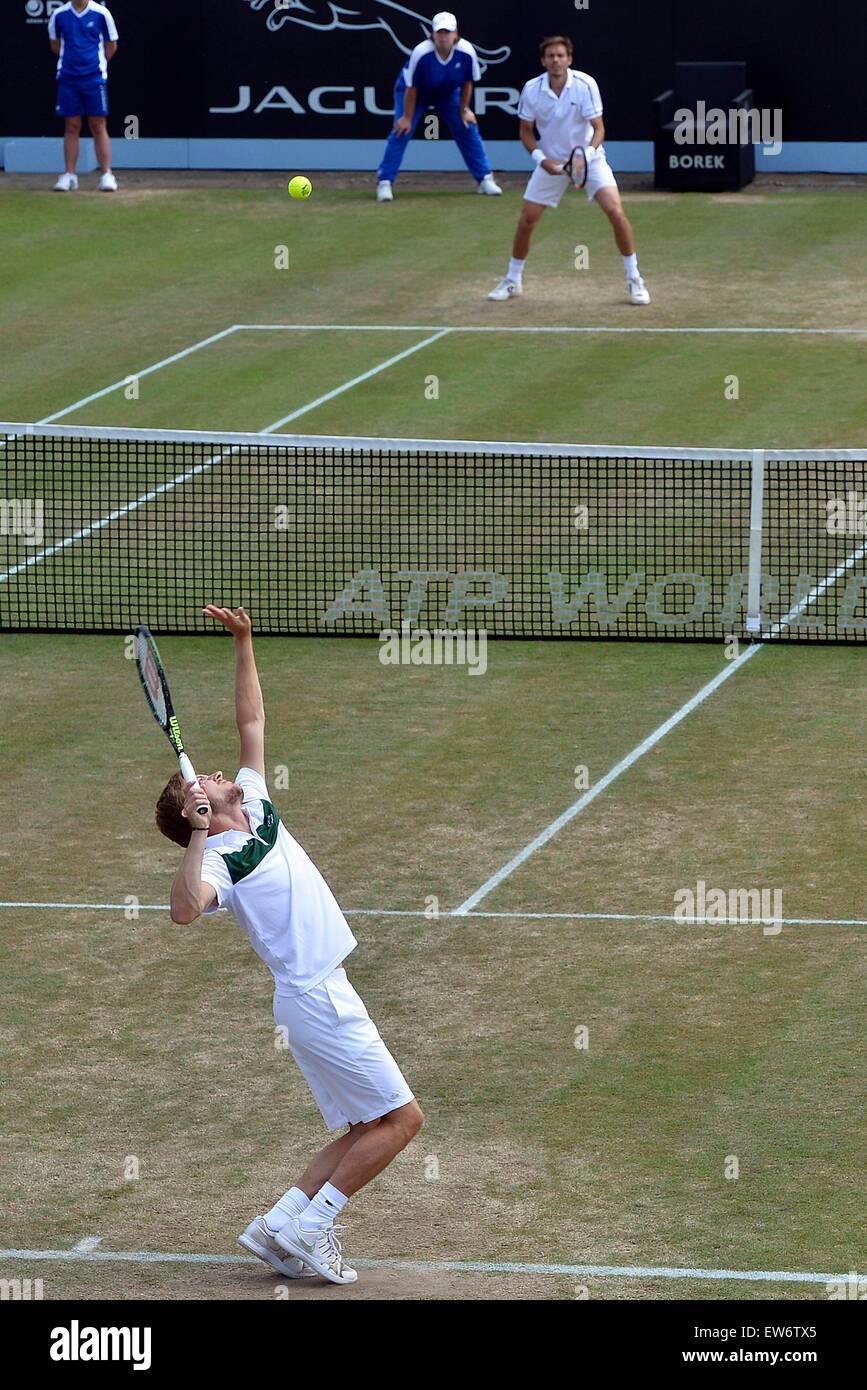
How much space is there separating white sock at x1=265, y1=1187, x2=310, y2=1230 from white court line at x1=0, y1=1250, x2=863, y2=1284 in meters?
0.26

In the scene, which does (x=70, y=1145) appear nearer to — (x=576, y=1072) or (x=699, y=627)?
(x=576, y=1072)

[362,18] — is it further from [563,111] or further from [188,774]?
[188,774]

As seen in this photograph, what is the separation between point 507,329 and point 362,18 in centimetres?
1019

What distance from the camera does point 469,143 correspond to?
31047 mm

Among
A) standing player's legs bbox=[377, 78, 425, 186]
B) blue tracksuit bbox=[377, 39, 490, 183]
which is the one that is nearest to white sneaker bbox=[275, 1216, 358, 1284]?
blue tracksuit bbox=[377, 39, 490, 183]

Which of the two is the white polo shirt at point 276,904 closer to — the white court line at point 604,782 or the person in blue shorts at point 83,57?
the white court line at point 604,782

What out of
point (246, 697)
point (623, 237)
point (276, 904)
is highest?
point (623, 237)

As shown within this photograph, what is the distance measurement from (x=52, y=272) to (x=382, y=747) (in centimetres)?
1550

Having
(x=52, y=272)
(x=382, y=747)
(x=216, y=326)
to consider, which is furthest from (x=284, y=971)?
(x=52, y=272)

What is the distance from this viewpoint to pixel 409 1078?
9.70 metres

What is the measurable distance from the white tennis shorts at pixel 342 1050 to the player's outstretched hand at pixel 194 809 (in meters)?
0.77

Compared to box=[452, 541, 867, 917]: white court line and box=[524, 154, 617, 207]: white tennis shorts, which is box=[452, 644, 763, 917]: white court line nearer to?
box=[452, 541, 867, 917]: white court line

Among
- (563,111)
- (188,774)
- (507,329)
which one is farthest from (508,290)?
(188,774)

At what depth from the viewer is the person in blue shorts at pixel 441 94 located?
2978 centimetres
